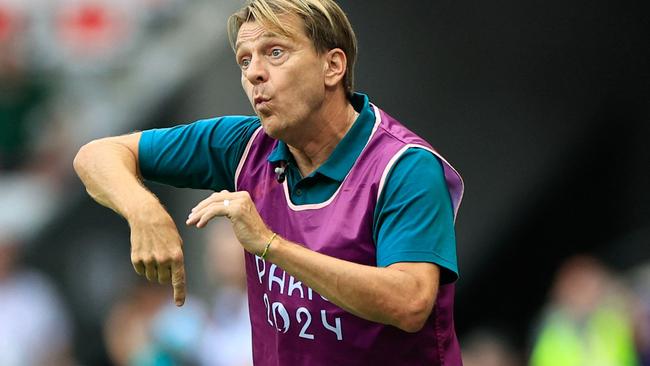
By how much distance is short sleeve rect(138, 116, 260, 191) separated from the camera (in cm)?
344

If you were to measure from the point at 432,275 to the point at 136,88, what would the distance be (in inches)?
156

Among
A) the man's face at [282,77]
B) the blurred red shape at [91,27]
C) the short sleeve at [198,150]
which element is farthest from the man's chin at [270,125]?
the blurred red shape at [91,27]

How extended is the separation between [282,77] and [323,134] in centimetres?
22

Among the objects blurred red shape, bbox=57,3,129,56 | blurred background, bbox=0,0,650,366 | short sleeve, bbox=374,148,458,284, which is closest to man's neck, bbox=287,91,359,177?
short sleeve, bbox=374,148,458,284

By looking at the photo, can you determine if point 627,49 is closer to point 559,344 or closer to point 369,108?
point 559,344

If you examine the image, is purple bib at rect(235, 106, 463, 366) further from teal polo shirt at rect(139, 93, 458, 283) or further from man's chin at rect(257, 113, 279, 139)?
man's chin at rect(257, 113, 279, 139)

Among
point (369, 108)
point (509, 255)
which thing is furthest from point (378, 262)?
point (509, 255)

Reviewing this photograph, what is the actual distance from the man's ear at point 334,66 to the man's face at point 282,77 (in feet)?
0.19

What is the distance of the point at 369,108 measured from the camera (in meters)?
3.29

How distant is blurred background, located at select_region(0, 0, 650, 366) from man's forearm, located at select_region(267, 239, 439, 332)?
9.68 feet

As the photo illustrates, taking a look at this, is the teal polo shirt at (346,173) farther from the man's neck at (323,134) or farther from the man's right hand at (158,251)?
the man's right hand at (158,251)

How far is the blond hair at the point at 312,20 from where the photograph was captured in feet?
10.2

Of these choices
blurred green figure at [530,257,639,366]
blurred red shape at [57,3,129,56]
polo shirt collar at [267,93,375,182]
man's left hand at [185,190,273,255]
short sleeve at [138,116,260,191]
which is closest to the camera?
man's left hand at [185,190,273,255]

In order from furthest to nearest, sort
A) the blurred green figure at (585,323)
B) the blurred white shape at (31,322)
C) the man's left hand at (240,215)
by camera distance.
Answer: the blurred white shape at (31,322) < the blurred green figure at (585,323) < the man's left hand at (240,215)
